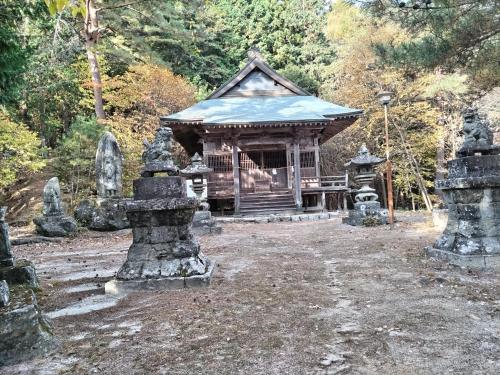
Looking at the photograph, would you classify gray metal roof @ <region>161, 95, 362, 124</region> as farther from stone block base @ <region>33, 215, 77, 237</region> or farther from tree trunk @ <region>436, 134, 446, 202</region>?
tree trunk @ <region>436, 134, 446, 202</region>

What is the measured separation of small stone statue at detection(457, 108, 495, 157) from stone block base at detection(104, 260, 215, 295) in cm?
409

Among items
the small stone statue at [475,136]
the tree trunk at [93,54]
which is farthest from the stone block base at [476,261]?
the tree trunk at [93,54]

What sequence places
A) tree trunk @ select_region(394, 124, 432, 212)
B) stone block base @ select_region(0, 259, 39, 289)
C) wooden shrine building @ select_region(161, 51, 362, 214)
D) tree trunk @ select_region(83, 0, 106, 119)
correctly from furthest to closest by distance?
tree trunk @ select_region(394, 124, 432, 212) → tree trunk @ select_region(83, 0, 106, 119) → wooden shrine building @ select_region(161, 51, 362, 214) → stone block base @ select_region(0, 259, 39, 289)

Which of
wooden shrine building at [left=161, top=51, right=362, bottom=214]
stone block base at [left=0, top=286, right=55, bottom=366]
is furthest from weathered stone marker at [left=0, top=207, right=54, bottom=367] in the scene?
wooden shrine building at [left=161, top=51, right=362, bottom=214]

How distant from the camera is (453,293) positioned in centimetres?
400

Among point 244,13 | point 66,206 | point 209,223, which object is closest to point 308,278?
point 209,223

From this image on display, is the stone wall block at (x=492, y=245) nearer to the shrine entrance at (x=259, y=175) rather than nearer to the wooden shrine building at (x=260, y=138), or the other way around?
the wooden shrine building at (x=260, y=138)

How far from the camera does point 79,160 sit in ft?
47.0

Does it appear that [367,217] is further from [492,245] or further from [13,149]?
[13,149]

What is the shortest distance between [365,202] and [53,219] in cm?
927

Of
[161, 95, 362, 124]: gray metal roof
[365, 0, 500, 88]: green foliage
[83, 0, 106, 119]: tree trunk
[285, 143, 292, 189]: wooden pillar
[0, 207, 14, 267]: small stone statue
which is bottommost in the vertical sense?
[0, 207, 14, 267]: small stone statue

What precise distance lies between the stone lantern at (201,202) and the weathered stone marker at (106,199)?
2.23 m

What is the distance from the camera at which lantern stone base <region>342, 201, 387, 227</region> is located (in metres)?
11.1

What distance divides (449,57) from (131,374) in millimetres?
6928
